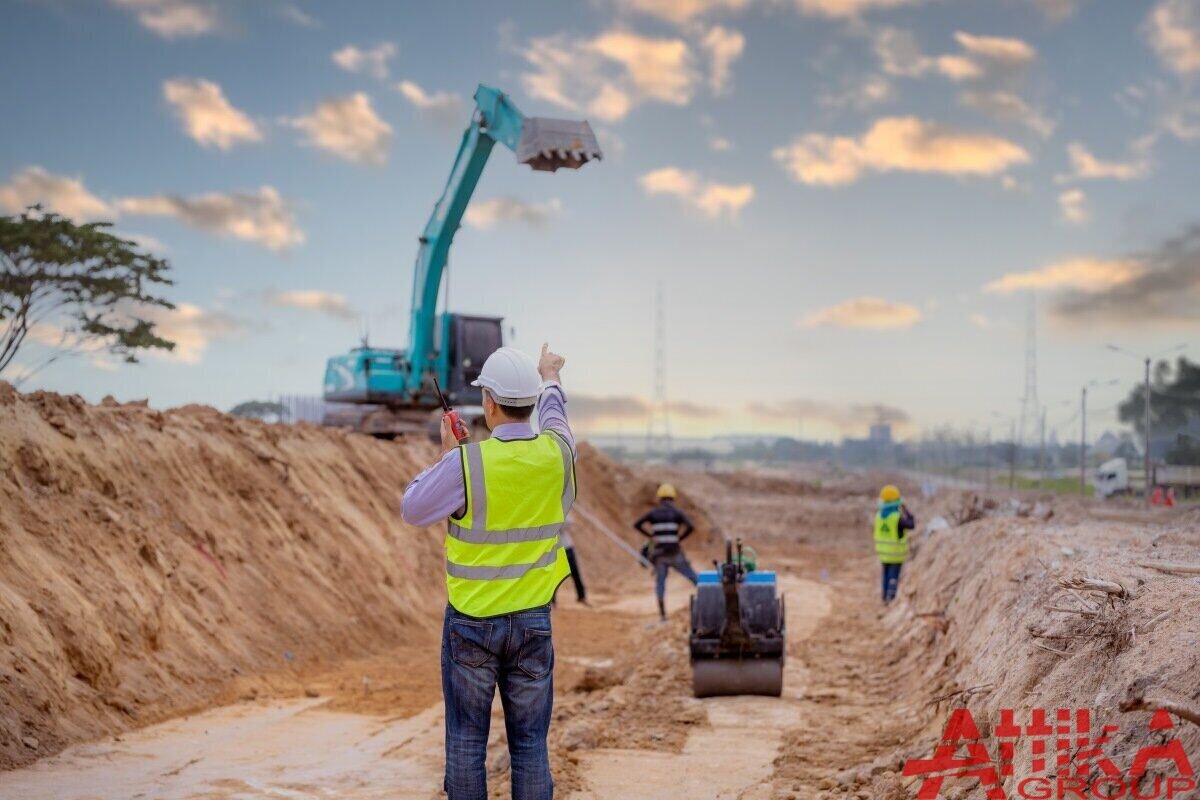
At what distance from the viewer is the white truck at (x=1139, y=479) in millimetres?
42969

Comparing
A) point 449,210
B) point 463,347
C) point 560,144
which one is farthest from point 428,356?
point 560,144

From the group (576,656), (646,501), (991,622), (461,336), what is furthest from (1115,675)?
(646,501)

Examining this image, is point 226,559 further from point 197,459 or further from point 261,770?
point 261,770

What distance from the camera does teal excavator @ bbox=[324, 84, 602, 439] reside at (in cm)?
2133

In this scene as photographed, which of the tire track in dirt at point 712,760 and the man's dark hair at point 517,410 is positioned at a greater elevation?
the man's dark hair at point 517,410

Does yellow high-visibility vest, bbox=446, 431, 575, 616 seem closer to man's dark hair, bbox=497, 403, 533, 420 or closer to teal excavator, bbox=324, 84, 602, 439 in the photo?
man's dark hair, bbox=497, 403, 533, 420

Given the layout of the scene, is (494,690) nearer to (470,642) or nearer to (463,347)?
(470,642)

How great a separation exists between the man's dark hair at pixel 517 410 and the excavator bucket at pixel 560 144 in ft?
38.6

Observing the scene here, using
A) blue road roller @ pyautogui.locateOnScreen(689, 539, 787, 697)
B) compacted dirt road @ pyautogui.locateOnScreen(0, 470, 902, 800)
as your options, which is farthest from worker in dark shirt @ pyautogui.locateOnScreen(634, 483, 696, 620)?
blue road roller @ pyautogui.locateOnScreen(689, 539, 787, 697)

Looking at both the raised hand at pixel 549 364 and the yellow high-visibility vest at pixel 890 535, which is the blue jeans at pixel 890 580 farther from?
the raised hand at pixel 549 364

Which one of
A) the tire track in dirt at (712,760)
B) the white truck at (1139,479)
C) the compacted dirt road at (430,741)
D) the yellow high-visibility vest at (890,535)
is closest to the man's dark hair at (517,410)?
the compacted dirt road at (430,741)

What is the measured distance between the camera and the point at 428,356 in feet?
77.3

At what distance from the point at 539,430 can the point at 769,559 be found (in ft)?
84.3

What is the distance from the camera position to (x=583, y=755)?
8.05 m
